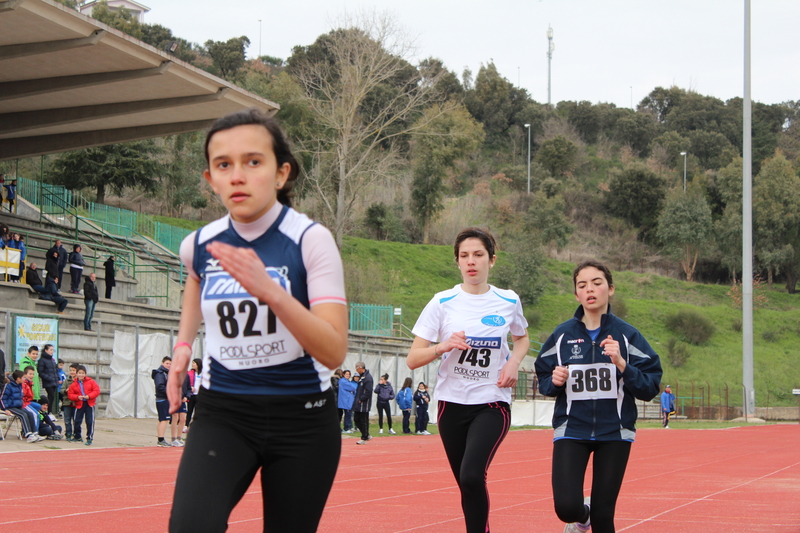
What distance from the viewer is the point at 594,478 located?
17.1 ft

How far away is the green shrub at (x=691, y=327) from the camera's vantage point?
59.8 meters

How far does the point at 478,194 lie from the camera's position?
83.4 metres

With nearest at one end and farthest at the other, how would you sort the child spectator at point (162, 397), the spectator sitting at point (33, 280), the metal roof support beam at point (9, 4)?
the child spectator at point (162, 397), the metal roof support beam at point (9, 4), the spectator sitting at point (33, 280)

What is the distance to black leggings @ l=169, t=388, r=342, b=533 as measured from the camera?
283 centimetres

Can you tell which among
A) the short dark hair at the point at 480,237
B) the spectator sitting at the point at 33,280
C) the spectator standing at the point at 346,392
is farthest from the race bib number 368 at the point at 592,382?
the spectator sitting at the point at 33,280

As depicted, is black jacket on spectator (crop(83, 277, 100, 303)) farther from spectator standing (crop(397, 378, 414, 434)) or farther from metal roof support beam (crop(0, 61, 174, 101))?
spectator standing (crop(397, 378, 414, 434))

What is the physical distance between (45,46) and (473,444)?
20145mm

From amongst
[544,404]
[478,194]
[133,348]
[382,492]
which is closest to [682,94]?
[478,194]

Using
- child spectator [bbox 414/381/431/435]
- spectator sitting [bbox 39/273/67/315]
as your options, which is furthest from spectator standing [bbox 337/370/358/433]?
spectator sitting [bbox 39/273/67/315]

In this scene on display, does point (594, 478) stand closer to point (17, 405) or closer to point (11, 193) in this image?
point (17, 405)

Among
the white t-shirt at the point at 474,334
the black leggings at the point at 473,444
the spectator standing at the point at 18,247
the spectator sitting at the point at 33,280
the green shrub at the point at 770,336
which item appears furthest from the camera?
the green shrub at the point at 770,336

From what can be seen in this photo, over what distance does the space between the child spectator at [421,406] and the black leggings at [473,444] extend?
21.3 m

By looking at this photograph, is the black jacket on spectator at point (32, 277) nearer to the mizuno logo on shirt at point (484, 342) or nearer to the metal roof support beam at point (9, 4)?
the metal roof support beam at point (9, 4)

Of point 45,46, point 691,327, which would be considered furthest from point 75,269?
point 691,327
